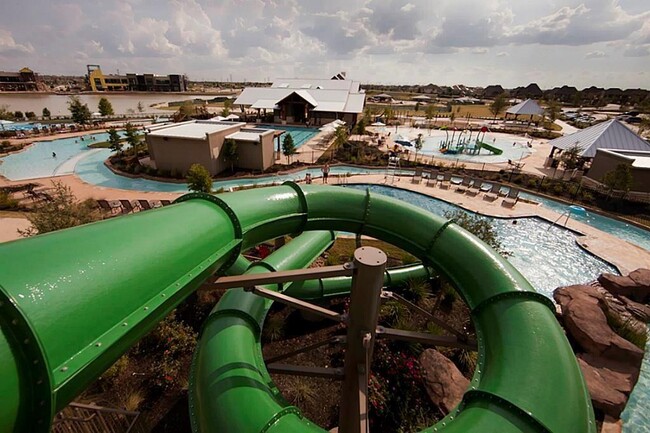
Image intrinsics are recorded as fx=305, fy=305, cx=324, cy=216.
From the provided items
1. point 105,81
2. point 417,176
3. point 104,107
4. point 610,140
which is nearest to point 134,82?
point 105,81

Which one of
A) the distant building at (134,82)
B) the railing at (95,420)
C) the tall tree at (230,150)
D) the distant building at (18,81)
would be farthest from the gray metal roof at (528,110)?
the distant building at (18,81)

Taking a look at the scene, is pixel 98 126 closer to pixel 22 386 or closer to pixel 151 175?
pixel 151 175

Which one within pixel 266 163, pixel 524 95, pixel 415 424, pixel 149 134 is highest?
pixel 524 95

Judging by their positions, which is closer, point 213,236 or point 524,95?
point 213,236

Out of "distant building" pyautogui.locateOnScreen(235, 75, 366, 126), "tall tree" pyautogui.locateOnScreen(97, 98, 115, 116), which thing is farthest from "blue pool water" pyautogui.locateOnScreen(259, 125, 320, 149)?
"tall tree" pyautogui.locateOnScreen(97, 98, 115, 116)

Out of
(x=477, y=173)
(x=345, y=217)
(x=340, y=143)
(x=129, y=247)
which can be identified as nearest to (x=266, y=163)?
(x=340, y=143)

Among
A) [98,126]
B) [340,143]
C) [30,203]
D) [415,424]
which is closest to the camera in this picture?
[415,424]
